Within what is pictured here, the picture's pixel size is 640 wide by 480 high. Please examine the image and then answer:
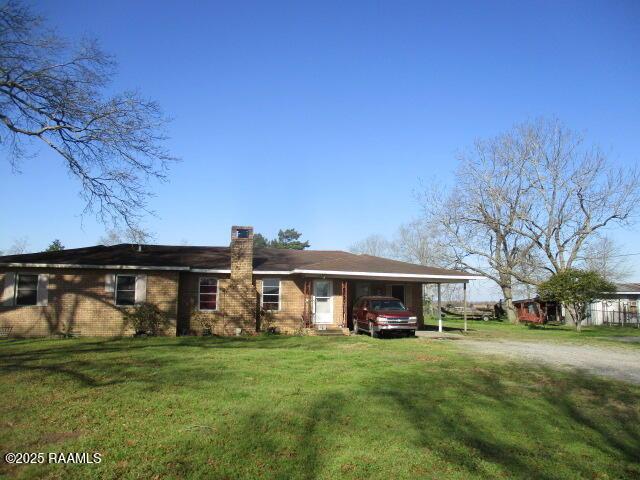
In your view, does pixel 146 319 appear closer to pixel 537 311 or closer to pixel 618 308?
pixel 537 311

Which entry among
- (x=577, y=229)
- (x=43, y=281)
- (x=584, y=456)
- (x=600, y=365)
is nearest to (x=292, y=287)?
(x=43, y=281)

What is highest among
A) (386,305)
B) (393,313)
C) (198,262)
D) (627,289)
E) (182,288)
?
(198,262)

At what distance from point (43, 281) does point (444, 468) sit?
1923 cm

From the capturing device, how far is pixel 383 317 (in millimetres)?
19891

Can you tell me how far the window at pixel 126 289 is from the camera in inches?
808

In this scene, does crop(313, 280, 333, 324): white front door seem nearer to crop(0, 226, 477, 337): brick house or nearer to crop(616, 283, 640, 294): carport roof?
crop(0, 226, 477, 337): brick house

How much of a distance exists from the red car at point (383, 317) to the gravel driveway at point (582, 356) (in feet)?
7.66

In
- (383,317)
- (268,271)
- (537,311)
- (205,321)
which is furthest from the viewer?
(537,311)

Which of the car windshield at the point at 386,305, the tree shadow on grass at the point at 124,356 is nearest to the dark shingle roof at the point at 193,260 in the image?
the car windshield at the point at 386,305

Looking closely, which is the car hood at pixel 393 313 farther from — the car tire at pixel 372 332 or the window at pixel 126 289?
the window at pixel 126 289

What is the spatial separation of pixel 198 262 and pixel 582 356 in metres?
16.0

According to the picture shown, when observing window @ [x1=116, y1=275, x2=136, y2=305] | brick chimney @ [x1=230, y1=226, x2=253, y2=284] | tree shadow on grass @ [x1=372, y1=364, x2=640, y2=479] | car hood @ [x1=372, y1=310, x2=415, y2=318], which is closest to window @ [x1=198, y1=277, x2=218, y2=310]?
brick chimney @ [x1=230, y1=226, x2=253, y2=284]

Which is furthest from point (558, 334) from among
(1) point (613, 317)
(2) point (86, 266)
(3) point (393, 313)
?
(2) point (86, 266)

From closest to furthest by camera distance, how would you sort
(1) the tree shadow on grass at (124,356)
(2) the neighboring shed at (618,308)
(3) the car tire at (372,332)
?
(1) the tree shadow on grass at (124,356) → (3) the car tire at (372,332) → (2) the neighboring shed at (618,308)
